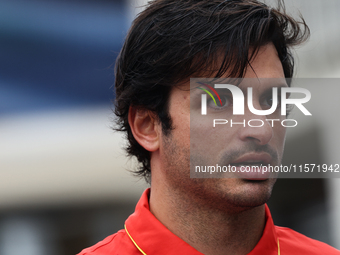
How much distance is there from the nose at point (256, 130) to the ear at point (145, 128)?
506 mm

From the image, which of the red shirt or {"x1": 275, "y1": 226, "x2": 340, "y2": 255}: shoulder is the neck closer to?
Result: the red shirt

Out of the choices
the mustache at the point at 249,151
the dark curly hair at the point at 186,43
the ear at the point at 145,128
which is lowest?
the mustache at the point at 249,151

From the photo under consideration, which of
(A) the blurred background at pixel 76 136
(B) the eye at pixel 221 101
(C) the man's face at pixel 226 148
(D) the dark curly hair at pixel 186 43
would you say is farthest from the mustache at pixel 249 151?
(A) the blurred background at pixel 76 136

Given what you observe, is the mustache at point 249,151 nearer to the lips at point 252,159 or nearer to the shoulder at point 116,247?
the lips at point 252,159

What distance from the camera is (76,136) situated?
4.81 metres

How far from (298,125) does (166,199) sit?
2.91 m

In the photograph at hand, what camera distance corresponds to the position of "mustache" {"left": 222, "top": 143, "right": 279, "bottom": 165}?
1.53 metres

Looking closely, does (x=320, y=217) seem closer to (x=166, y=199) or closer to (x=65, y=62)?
(x=166, y=199)

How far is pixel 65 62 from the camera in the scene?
5.09 meters

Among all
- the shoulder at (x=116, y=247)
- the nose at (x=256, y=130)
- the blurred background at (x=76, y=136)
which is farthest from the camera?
the blurred background at (x=76, y=136)

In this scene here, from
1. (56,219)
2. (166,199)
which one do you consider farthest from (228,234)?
(56,219)

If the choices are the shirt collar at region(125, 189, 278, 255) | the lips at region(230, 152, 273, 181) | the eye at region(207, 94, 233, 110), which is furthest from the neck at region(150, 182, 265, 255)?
the eye at region(207, 94, 233, 110)

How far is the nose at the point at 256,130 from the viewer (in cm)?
151

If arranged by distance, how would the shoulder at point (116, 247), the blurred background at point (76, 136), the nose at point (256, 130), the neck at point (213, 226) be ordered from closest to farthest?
the nose at point (256, 130), the neck at point (213, 226), the shoulder at point (116, 247), the blurred background at point (76, 136)
